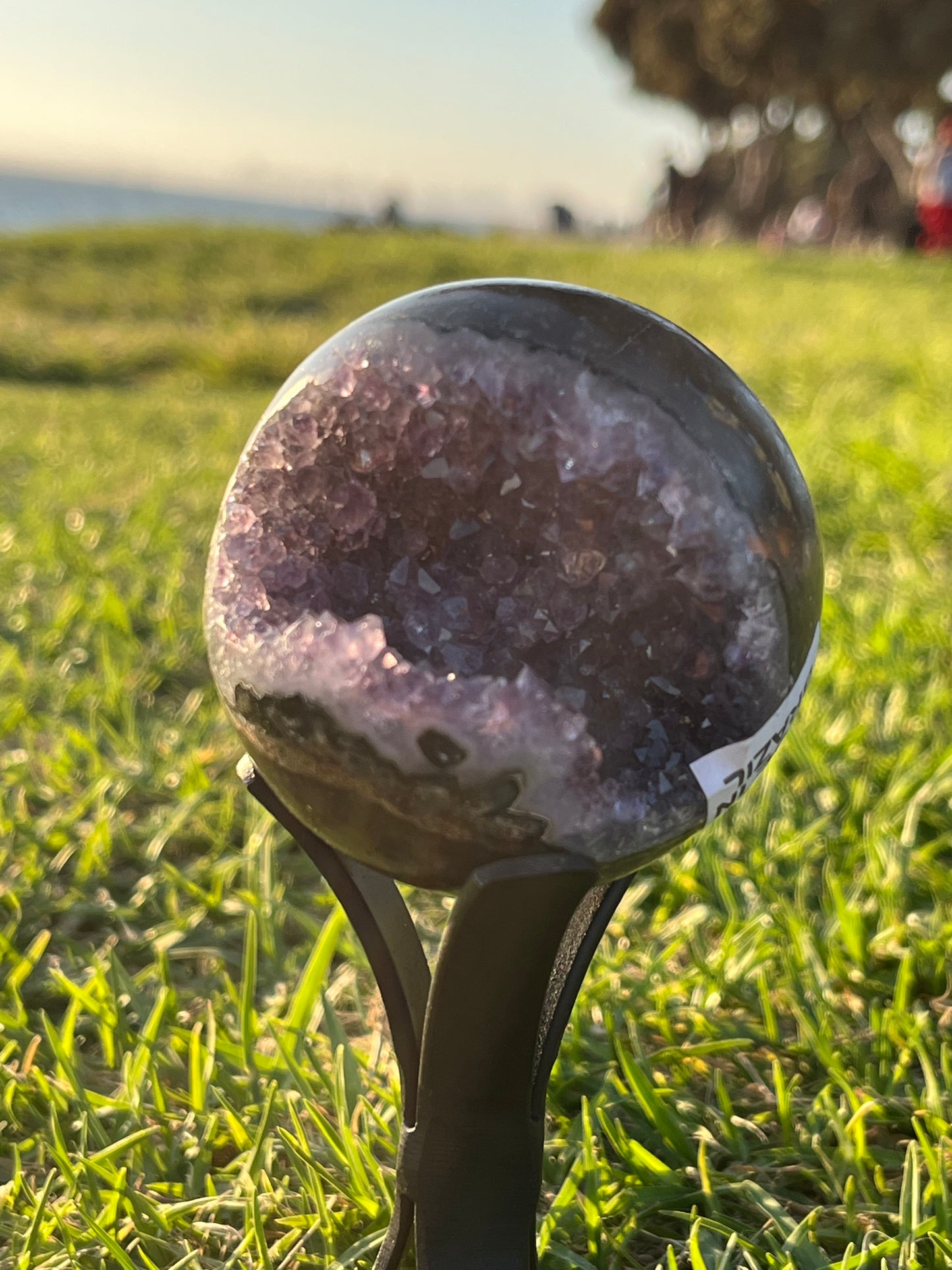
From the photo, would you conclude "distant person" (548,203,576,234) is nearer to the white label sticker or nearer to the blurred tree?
the blurred tree

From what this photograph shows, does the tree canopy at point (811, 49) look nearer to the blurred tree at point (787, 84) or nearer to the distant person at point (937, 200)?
the blurred tree at point (787, 84)

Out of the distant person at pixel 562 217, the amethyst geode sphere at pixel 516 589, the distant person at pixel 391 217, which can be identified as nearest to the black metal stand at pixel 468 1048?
the amethyst geode sphere at pixel 516 589

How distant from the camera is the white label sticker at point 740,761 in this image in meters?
0.77

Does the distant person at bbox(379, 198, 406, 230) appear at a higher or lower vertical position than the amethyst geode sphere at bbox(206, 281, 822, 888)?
higher

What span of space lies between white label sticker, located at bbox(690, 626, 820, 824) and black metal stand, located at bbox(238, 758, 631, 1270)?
0.34 ft

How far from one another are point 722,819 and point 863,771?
0.29m

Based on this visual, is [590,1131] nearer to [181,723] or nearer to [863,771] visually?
[863,771]

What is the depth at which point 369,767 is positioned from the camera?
75 cm

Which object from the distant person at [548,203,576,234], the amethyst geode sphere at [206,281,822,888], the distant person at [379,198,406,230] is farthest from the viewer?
the distant person at [548,203,576,234]

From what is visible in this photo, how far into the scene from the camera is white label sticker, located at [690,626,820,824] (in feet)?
2.52

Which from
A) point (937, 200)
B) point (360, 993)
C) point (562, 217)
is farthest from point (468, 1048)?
point (562, 217)

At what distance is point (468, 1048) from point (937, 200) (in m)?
17.9

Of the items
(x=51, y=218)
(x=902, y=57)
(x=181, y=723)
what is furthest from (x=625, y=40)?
(x=181, y=723)

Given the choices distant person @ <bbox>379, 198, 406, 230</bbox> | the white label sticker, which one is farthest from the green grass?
distant person @ <bbox>379, 198, 406, 230</bbox>
